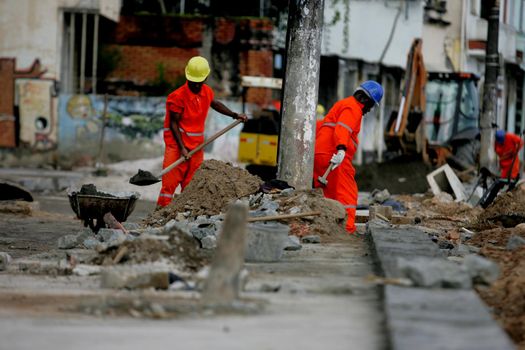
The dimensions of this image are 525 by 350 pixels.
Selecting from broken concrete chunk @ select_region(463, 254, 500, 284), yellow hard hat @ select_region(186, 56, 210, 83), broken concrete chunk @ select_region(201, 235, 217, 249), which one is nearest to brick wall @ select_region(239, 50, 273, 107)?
yellow hard hat @ select_region(186, 56, 210, 83)

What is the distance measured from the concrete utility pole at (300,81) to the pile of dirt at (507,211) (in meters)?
2.17

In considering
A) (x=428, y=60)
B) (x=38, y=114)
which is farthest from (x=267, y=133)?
(x=428, y=60)

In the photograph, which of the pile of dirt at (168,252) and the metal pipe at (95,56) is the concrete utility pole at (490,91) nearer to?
the metal pipe at (95,56)

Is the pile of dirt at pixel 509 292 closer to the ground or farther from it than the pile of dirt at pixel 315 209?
farther from it

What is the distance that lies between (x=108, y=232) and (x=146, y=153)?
17544mm

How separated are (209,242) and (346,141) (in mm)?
2990

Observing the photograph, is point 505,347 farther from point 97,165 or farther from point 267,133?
point 97,165

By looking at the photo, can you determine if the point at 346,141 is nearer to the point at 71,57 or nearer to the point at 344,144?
the point at 344,144

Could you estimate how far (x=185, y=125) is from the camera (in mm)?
11539

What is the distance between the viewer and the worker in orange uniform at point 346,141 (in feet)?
36.3

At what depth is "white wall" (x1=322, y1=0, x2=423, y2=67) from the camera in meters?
29.4

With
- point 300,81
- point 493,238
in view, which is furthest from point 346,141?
point 493,238

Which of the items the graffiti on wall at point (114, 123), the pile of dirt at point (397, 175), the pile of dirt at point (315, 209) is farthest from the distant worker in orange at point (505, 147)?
the pile of dirt at point (315, 209)

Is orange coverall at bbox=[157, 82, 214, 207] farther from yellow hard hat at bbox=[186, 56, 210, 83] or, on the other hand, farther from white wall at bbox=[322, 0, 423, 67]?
white wall at bbox=[322, 0, 423, 67]
